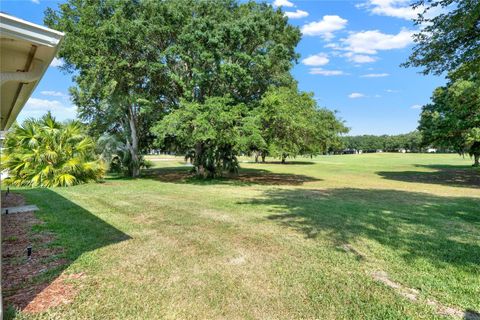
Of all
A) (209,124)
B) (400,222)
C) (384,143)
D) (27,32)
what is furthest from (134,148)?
(384,143)

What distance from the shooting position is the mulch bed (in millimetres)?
3262

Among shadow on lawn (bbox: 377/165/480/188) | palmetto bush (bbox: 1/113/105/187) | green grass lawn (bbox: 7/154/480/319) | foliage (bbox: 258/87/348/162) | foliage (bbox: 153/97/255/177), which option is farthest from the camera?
shadow on lawn (bbox: 377/165/480/188)

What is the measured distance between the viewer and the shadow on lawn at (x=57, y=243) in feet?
11.6

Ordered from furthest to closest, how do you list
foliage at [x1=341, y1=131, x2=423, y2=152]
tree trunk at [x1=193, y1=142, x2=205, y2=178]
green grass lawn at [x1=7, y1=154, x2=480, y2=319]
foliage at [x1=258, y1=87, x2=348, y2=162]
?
foliage at [x1=341, y1=131, x2=423, y2=152]
tree trunk at [x1=193, y1=142, x2=205, y2=178]
foliage at [x1=258, y1=87, x2=348, y2=162]
green grass lawn at [x1=7, y1=154, x2=480, y2=319]

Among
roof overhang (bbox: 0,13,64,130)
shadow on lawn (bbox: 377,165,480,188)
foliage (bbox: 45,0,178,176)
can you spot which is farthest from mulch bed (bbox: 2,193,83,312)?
shadow on lawn (bbox: 377,165,480,188)

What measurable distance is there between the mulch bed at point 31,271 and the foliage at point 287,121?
450 inches

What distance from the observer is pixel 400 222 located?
7027 mm

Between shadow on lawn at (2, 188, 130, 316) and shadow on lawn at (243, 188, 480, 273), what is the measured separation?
3.89 metres

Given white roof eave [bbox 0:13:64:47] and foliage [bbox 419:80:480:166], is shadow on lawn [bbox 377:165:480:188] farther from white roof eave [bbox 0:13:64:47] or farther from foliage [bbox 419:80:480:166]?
white roof eave [bbox 0:13:64:47]

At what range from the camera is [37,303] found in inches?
126

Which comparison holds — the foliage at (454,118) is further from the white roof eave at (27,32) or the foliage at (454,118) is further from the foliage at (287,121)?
the white roof eave at (27,32)

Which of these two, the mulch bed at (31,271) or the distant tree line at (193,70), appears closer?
the mulch bed at (31,271)

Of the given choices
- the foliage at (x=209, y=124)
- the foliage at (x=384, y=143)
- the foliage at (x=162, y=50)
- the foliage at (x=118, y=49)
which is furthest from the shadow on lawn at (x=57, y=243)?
the foliage at (x=384, y=143)

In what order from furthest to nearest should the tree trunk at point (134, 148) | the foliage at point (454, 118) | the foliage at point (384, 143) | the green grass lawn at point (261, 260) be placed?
the foliage at point (384, 143), the tree trunk at point (134, 148), the foliage at point (454, 118), the green grass lawn at point (261, 260)
